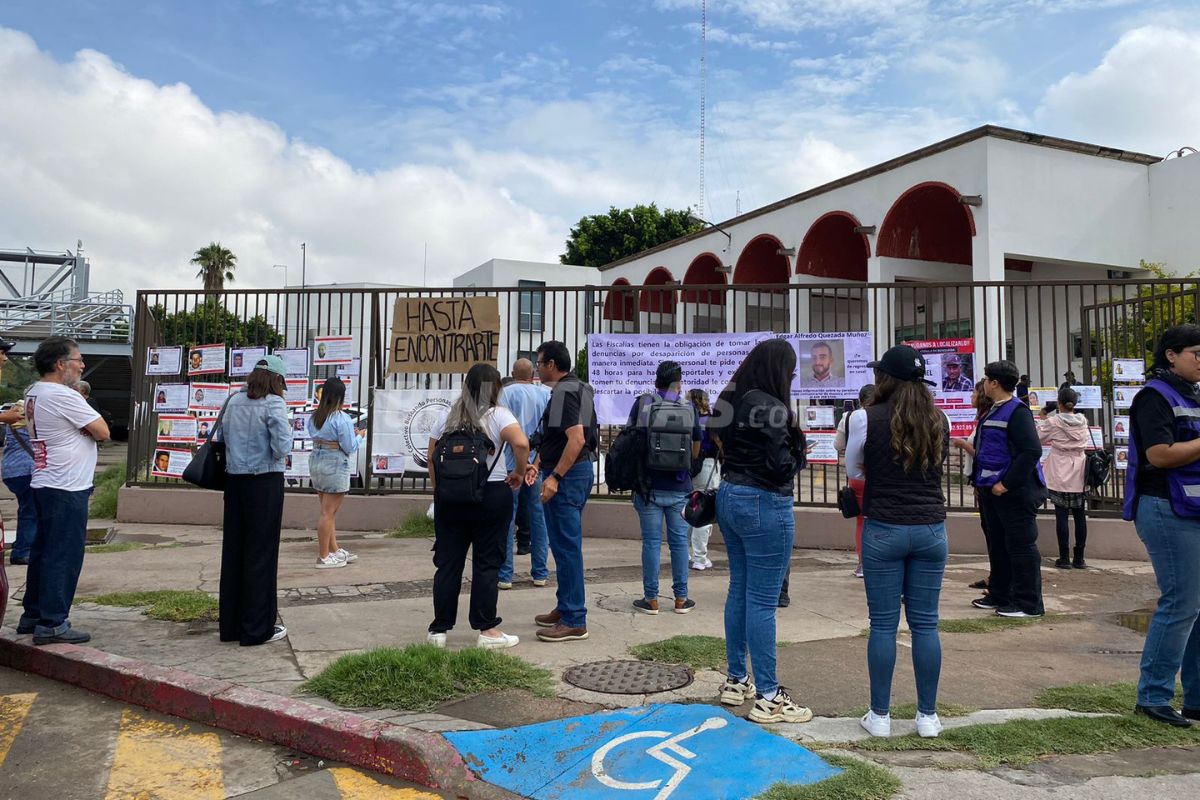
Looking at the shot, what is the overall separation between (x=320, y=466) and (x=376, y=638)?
2723mm

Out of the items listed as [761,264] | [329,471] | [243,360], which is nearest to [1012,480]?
[329,471]

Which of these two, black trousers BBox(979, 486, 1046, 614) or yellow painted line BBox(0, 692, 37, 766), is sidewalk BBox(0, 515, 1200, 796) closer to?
black trousers BBox(979, 486, 1046, 614)

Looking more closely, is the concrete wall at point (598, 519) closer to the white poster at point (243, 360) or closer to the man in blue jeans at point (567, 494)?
the white poster at point (243, 360)

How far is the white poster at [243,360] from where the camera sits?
1004 centimetres

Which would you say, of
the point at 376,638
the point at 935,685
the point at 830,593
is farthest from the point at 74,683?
the point at 830,593

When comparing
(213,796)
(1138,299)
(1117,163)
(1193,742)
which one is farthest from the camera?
(1117,163)

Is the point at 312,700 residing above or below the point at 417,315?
below

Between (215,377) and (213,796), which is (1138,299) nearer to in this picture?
(213,796)

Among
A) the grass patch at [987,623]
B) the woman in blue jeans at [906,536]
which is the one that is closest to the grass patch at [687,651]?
the woman in blue jeans at [906,536]

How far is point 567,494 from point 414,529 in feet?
15.6

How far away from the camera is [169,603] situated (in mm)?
6043

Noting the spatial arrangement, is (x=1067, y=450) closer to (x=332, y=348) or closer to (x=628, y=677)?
(x=628, y=677)

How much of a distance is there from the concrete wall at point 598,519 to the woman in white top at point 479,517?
4.39 metres

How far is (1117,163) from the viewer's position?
18875 millimetres
